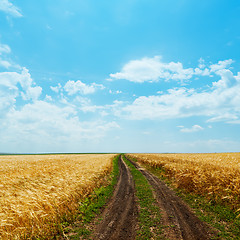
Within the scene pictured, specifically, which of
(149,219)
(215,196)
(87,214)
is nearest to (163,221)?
(149,219)

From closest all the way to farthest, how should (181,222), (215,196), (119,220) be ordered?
(181,222) → (119,220) → (215,196)

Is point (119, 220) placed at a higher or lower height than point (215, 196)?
lower

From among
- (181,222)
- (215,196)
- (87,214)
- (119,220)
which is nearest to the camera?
(181,222)

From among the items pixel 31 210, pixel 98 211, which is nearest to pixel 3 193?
pixel 31 210

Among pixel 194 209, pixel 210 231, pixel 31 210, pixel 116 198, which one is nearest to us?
pixel 31 210

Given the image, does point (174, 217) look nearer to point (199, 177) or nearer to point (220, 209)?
point (220, 209)

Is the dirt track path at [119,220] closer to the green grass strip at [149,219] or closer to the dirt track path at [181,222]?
the green grass strip at [149,219]

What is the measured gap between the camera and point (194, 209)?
8602 millimetres

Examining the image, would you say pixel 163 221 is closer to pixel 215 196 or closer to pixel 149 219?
pixel 149 219

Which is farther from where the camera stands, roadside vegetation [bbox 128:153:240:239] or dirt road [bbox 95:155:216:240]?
roadside vegetation [bbox 128:153:240:239]

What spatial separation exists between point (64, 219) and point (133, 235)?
3199 millimetres

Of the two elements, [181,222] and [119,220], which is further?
[119,220]

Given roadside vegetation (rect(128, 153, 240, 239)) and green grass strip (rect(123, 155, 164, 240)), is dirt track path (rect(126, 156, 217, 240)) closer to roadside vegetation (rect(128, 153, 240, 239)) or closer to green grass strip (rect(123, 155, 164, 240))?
green grass strip (rect(123, 155, 164, 240))

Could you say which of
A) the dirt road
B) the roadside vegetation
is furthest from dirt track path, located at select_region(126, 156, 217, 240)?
the roadside vegetation
